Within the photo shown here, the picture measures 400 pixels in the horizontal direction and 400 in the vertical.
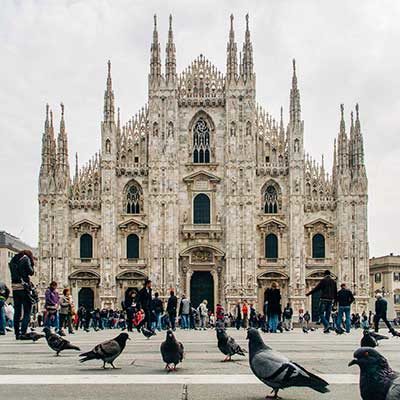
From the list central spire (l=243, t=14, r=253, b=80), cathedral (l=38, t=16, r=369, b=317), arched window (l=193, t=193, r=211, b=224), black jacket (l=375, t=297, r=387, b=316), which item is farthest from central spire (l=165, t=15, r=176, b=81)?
black jacket (l=375, t=297, r=387, b=316)

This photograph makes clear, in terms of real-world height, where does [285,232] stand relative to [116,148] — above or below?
below

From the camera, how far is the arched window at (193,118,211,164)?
53.0 meters

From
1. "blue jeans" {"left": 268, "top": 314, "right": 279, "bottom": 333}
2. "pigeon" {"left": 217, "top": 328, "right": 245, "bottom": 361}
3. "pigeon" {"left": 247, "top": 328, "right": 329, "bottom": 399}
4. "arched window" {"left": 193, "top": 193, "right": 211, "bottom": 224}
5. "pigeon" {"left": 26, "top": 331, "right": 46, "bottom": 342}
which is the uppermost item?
"arched window" {"left": 193, "top": 193, "right": 211, "bottom": 224}

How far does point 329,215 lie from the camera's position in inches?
2072

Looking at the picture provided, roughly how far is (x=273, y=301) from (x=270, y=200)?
27439 mm

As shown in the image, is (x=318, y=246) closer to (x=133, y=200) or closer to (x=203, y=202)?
(x=203, y=202)

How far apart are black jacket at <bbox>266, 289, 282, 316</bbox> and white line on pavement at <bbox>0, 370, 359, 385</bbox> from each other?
15.7 m

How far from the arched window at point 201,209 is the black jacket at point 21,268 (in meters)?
36.3

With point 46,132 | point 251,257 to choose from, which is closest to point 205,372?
point 251,257

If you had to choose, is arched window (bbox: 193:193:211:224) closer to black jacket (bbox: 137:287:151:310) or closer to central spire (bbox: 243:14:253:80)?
central spire (bbox: 243:14:253:80)

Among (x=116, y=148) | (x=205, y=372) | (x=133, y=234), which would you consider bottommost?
(x=205, y=372)

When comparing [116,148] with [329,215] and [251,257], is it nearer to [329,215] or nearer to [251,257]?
[251,257]

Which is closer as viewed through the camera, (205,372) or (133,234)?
(205,372)

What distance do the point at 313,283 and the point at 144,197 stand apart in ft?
39.1
